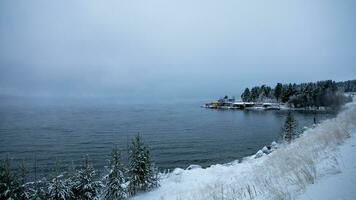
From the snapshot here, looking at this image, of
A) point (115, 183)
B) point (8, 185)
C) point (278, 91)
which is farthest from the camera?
point (278, 91)

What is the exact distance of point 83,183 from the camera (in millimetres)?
16297

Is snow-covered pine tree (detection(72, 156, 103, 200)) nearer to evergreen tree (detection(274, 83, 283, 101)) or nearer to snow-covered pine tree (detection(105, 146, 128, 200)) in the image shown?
snow-covered pine tree (detection(105, 146, 128, 200))

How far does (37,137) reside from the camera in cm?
5162

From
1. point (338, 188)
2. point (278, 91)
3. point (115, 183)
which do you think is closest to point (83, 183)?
point (115, 183)

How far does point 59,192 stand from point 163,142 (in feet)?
109

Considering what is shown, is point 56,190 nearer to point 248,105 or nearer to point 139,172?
point 139,172

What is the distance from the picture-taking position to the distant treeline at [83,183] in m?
14.0

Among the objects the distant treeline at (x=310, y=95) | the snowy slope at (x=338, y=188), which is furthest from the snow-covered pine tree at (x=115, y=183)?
the distant treeline at (x=310, y=95)

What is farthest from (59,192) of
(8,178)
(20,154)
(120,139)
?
(120,139)

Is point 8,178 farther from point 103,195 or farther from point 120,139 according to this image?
point 120,139

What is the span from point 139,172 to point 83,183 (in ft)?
16.7

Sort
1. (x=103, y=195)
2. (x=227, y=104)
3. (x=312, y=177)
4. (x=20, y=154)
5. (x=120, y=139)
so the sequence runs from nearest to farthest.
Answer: (x=312, y=177), (x=103, y=195), (x=20, y=154), (x=120, y=139), (x=227, y=104)

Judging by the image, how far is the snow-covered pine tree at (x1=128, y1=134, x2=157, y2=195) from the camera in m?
20.0

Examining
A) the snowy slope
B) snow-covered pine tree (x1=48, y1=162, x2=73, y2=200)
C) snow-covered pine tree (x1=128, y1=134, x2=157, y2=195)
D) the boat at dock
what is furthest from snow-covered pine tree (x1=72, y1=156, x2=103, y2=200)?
the boat at dock
